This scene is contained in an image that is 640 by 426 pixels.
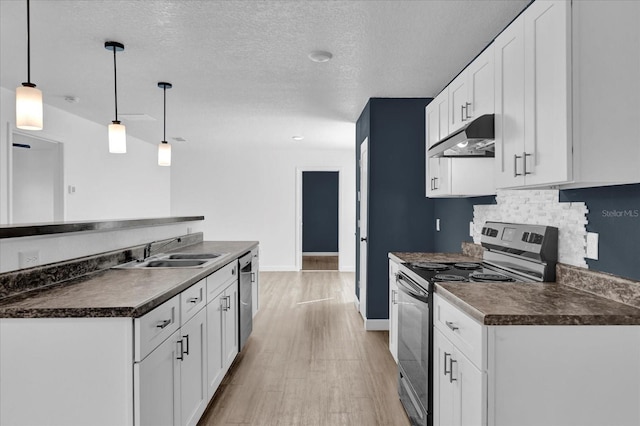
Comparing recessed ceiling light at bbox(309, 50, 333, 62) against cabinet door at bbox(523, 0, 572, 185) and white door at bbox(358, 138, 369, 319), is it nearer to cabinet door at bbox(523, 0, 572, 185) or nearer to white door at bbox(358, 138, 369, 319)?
white door at bbox(358, 138, 369, 319)

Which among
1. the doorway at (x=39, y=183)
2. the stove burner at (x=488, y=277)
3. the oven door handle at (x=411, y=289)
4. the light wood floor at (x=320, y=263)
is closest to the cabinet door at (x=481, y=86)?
the stove burner at (x=488, y=277)

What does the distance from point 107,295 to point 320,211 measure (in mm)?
8920

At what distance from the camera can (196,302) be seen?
2201 millimetres

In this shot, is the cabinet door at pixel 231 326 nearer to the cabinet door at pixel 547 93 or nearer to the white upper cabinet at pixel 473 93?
the white upper cabinet at pixel 473 93

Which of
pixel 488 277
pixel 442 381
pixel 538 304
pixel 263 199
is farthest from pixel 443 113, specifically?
pixel 263 199

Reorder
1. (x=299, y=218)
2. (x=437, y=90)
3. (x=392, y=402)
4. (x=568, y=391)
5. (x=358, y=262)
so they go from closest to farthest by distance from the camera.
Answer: (x=568, y=391) → (x=392, y=402) → (x=437, y=90) → (x=358, y=262) → (x=299, y=218)

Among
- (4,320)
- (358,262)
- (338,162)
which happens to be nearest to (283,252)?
(338,162)

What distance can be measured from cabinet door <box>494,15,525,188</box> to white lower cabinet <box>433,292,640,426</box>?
0.71 metres

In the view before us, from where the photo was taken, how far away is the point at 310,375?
10.1ft

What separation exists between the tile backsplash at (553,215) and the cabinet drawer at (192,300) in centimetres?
187

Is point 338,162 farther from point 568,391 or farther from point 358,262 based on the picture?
point 568,391

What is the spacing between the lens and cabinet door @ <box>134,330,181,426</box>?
1512 millimetres

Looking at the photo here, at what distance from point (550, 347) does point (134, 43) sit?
3088mm

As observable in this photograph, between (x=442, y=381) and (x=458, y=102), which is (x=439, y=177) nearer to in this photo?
(x=458, y=102)
